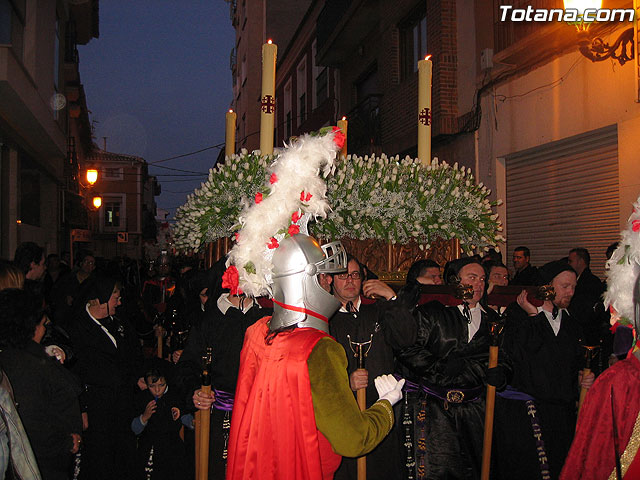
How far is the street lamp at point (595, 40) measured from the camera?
21.1ft

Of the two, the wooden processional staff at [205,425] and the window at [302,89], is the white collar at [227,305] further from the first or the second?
→ the window at [302,89]

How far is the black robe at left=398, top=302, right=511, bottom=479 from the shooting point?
13.8 feet

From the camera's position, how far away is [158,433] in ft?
15.7

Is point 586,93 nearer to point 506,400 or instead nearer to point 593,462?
point 506,400

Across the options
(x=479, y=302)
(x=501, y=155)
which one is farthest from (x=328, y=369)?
(x=501, y=155)

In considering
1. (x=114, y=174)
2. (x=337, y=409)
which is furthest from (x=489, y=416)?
(x=114, y=174)

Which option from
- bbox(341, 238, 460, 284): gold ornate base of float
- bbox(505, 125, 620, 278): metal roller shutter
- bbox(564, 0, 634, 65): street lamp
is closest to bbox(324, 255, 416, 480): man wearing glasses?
bbox(341, 238, 460, 284): gold ornate base of float

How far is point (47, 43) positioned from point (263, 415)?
44.5 feet

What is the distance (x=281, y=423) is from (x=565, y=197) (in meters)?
7.07

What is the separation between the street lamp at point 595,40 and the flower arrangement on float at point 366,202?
3425 millimetres

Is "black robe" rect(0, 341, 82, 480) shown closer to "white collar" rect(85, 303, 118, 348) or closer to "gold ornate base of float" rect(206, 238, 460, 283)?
"white collar" rect(85, 303, 118, 348)

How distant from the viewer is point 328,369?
2.49 meters

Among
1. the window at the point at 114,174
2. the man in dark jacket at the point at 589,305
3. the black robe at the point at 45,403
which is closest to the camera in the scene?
the black robe at the point at 45,403

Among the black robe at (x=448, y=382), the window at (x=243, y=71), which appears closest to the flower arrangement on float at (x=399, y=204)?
the black robe at (x=448, y=382)
